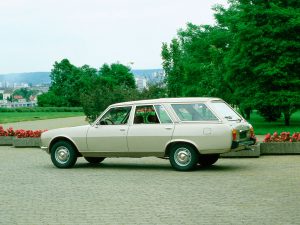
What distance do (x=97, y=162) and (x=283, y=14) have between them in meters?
22.0

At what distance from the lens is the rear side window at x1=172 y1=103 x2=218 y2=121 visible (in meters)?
14.2

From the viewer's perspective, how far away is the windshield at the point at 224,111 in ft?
46.9

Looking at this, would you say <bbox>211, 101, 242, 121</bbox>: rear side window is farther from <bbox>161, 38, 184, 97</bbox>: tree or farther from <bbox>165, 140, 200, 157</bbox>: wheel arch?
<bbox>161, 38, 184, 97</bbox>: tree

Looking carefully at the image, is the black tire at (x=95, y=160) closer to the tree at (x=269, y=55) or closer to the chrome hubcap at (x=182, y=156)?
the chrome hubcap at (x=182, y=156)

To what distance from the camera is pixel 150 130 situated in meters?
14.5

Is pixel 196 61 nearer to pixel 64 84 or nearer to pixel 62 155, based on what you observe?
pixel 62 155

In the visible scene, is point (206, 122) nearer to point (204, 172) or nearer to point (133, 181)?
point (204, 172)

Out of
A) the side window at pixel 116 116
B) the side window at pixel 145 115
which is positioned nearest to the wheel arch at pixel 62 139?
the side window at pixel 116 116

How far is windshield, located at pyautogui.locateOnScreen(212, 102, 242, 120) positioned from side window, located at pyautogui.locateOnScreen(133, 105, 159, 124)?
4.65ft

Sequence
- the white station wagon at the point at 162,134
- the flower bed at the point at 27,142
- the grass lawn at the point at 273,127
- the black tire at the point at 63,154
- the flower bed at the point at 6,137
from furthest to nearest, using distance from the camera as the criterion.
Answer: the grass lawn at the point at 273,127 → the flower bed at the point at 6,137 → the flower bed at the point at 27,142 → the black tire at the point at 63,154 → the white station wagon at the point at 162,134

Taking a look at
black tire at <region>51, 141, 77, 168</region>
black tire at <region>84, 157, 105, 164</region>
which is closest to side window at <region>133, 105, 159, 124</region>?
black tire at <region>51, 141, 77, 168</region>

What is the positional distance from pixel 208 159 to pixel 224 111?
55.4 inches

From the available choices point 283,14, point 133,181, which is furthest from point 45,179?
point 283,14

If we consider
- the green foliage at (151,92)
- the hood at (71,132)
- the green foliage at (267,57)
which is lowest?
the hood at (71,132)
